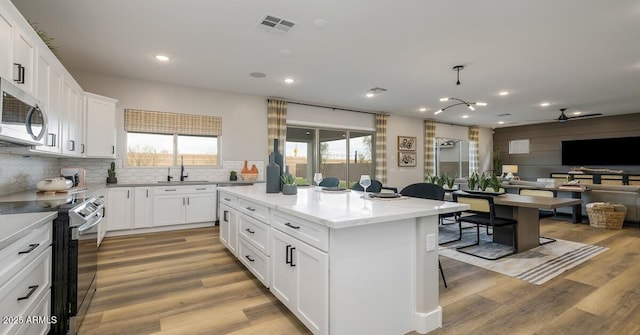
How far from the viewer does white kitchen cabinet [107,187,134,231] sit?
4.43 meters

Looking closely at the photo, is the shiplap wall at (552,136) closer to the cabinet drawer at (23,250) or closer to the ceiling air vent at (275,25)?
the ceiling air vent at (275,25)

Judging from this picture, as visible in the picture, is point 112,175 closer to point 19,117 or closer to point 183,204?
point 183,204

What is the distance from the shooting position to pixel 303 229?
1926 mm

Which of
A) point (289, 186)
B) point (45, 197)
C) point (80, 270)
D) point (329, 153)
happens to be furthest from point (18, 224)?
point (329, 153)

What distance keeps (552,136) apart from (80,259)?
12.4 metres

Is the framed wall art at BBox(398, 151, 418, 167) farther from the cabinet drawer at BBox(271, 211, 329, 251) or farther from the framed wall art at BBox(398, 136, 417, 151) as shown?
the cabinet drawer at BBox(271, 211, 329, 251)

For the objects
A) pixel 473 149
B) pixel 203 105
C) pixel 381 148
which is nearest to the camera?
pixel 203 105

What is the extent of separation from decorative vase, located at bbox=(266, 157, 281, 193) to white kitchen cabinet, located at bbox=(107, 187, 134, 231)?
2.92m

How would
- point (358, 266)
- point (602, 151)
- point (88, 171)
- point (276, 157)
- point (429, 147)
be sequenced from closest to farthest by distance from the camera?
point (358, 266)
point (276, 157)
point (88, 171)
point (602, 151)
point (429, 147)

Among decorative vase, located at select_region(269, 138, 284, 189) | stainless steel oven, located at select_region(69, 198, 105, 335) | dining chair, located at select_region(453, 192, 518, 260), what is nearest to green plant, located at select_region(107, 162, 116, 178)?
stainless steel oven, located at select_region(69, 198, 105, 335)

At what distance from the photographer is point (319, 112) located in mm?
7055

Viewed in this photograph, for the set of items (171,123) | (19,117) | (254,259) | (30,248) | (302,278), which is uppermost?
(171,123)

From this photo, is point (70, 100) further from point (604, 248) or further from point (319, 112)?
point (604, 248)

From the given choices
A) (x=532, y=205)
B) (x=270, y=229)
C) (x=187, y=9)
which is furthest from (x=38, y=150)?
(x=532, y=205)
